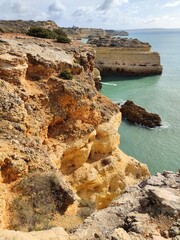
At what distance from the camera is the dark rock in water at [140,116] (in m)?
→ 37.9

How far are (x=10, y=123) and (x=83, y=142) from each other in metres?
5.68

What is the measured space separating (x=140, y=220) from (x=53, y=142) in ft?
28.4

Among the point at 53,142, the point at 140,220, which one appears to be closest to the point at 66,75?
the point at 53,142

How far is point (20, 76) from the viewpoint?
1802 centimetres

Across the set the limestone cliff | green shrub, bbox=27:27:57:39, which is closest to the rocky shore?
the limestone cliff

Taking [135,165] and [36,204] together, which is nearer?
[36,204]

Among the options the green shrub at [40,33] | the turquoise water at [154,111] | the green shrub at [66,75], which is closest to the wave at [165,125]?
the turquoise water at [154,111]

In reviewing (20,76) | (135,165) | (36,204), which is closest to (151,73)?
(135,165)

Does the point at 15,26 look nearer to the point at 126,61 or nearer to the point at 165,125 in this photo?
the point at 126,61

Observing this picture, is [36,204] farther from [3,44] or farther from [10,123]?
[3,44]

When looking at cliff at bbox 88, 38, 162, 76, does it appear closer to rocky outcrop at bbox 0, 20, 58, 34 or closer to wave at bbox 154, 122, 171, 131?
rocky outcrop at bbox 0, 20, 58, 34

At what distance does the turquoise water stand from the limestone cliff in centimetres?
775

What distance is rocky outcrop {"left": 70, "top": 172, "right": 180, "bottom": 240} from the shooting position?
9734 mm

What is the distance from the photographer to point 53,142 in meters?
17.9
